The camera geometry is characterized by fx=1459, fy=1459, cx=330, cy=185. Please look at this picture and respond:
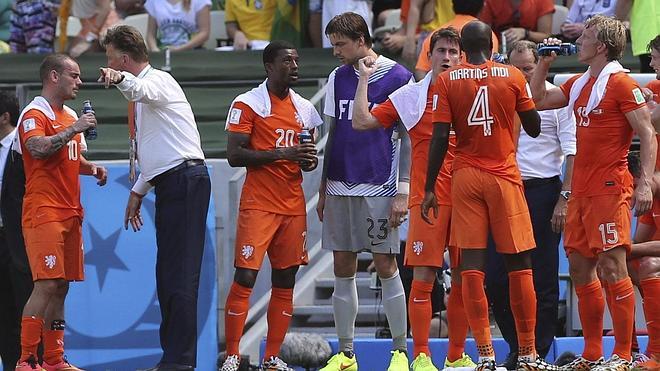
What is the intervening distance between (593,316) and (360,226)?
171 centimetres

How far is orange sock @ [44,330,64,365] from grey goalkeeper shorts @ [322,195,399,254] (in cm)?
199

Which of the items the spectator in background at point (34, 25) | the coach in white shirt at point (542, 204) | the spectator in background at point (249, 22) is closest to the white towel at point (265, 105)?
the coach in white shirt at point (542, 204)

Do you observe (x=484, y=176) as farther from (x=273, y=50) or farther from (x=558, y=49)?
(x=273, y=50)

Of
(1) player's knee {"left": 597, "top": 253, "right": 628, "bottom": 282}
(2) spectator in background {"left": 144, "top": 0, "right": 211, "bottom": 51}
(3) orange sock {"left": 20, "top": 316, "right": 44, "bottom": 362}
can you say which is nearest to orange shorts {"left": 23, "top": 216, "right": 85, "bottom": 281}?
(3) orange sock {"left": 20, "top": 316, "right": 44, "bottom": 362}

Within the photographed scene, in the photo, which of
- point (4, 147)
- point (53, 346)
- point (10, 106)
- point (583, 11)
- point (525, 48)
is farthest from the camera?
point (583, 11)

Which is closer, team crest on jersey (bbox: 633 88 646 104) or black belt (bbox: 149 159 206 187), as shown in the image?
team crest on jersey (bbox: 633 88 646 104)

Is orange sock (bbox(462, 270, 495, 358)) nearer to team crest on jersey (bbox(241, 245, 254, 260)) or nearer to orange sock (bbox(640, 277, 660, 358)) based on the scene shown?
orange sock (bbox(640, 277, 660, 358))

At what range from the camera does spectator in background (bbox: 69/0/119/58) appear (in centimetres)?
1491

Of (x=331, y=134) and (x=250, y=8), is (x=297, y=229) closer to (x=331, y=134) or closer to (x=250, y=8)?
(x=331, y=134)

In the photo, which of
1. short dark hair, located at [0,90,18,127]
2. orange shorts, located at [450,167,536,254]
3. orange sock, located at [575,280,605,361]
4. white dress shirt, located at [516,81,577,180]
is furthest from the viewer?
short dark hair, located at [0,90,18,127]

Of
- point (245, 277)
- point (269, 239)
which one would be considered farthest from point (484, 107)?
point (245, 277)

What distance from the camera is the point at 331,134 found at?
10188 mm

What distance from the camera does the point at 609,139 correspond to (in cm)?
925

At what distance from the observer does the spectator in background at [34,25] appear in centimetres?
1517
